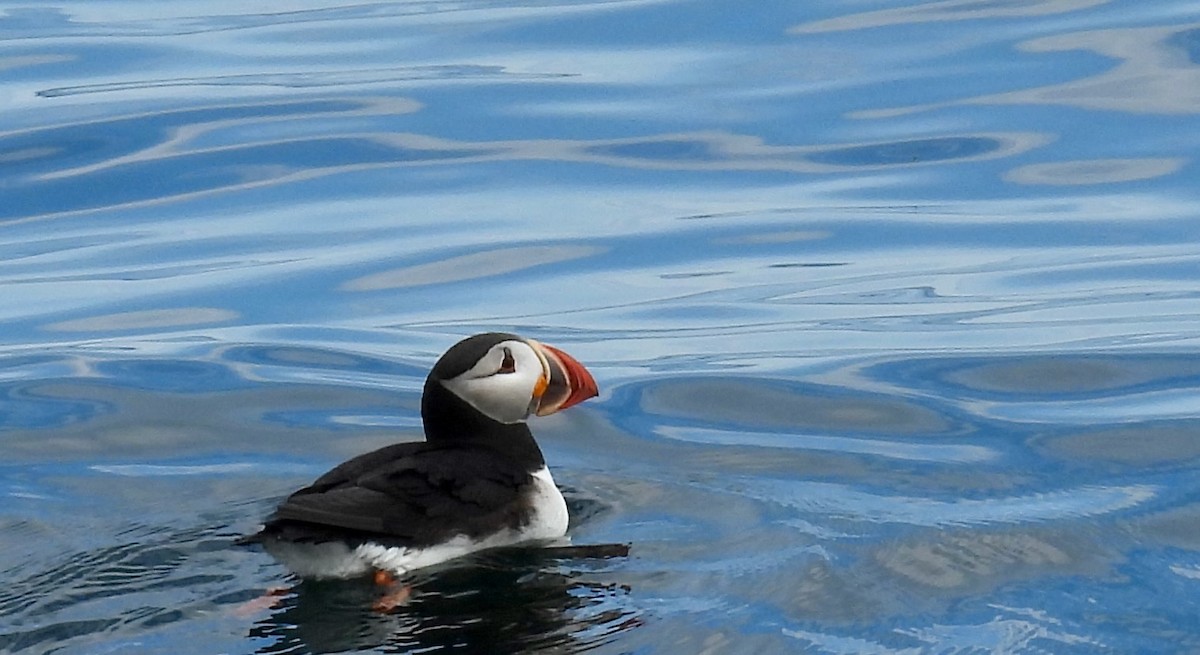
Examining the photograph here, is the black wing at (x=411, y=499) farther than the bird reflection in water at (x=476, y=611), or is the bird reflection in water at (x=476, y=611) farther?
the black wing at (x=411, y=499)

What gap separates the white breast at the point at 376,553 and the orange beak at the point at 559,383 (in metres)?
0.53

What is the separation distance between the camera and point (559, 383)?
6680 millimetres

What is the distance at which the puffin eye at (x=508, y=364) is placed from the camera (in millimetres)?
6613

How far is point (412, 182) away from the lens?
489 inches

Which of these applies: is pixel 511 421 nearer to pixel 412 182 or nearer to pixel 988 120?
pixel 412 182

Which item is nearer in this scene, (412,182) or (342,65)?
(412,182)

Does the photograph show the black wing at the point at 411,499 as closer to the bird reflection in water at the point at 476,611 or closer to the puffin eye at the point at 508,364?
the bird reflection in water at the point at 476,611

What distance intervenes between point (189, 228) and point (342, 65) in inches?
149

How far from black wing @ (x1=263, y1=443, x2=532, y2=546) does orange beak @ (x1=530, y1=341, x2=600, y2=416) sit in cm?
33

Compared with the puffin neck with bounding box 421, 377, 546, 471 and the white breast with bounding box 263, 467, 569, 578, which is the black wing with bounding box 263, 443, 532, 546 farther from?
the puffin neck with bounding box 421, 377, 546, 471

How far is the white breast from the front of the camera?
5789 mm

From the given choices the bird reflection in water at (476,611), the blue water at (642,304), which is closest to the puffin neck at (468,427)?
the blue water at (642,304)

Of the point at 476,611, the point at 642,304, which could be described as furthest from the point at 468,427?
the point at 642,304

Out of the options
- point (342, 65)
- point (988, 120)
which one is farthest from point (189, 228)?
point (988, 120)
